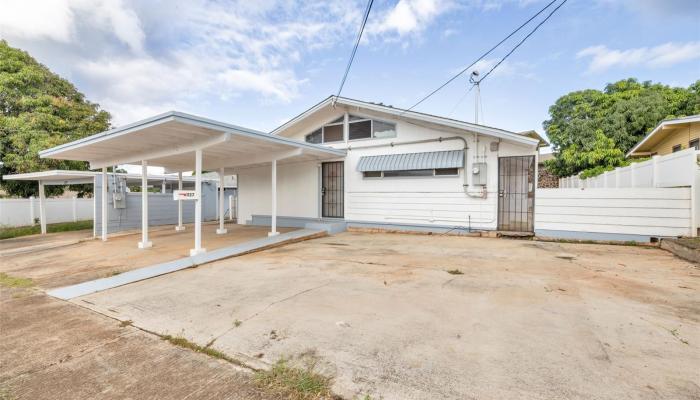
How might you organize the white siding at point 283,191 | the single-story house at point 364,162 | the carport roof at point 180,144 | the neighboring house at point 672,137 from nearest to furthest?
the carport roof at point 180,144, the single-story house at point 364,162, the neighboring house at point 672,137, the white siding at point 283,191

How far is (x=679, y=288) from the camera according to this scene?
350 centimetres

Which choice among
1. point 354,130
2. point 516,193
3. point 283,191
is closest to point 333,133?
point 354,130

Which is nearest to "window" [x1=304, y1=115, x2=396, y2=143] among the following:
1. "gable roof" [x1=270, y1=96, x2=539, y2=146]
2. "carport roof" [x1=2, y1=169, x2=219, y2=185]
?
"gable roof" [x1=270, y1=96, x2=539, y2=146]

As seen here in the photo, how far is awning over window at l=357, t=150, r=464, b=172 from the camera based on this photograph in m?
8.05

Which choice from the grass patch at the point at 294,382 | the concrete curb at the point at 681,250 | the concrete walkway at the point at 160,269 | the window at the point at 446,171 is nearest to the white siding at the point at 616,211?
the concrete curb at the point at 681,250

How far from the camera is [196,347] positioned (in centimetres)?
235

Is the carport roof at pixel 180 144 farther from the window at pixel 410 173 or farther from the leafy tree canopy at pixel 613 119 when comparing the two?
the leafy tree canopy at pixel 613 119

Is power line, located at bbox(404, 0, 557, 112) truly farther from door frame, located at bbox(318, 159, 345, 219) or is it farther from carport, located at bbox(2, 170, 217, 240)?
carport, located at bbox(2, 170, 217, 240)

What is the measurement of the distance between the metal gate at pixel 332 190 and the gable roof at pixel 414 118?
1833 mm

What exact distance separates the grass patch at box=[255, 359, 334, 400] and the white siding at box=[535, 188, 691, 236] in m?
7.20

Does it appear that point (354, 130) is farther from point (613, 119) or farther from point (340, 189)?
point (613, 119)

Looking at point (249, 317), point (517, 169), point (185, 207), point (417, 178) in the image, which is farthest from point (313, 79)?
point (249, 317)

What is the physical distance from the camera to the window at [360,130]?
959cm

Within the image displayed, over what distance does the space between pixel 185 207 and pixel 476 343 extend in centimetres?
1497
